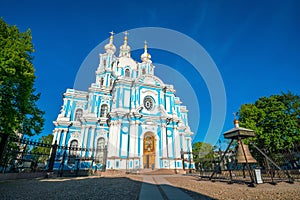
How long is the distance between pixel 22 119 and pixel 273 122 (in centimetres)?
2253

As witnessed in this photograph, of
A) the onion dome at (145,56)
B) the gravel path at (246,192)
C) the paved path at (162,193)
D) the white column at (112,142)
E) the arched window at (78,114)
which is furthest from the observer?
the onion dome at (145,56)

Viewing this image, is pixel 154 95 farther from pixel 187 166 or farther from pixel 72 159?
pixel 72 159

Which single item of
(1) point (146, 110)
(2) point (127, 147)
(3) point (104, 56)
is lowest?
(2) point (127, 147)

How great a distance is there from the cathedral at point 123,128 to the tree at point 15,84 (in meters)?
6.59

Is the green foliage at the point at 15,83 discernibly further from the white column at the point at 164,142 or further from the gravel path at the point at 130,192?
the white column at the point at 164,142

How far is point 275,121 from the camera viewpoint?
17.2m

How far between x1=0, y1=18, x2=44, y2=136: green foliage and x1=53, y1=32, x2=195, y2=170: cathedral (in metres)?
6.71

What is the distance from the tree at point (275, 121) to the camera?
1612cm

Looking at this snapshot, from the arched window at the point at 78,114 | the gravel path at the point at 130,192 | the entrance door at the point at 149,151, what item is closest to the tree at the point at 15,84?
the gravel path at the point at 130,192

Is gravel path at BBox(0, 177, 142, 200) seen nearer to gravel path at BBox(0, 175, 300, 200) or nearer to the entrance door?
gravel path at BBox(0, 175, 300, 200)

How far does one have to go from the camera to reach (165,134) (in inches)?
793

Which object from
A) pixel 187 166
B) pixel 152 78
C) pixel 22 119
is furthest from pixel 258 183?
pixel 152 78

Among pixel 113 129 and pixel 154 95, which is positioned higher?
pixel 154 95

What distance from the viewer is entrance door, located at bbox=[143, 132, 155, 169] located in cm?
1875
